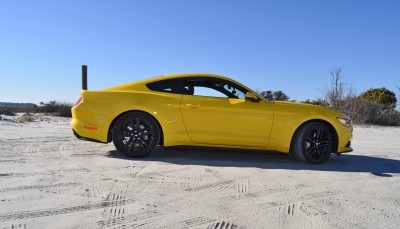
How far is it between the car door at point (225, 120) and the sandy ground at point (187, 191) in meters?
0.35

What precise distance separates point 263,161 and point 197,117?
128 centimetres

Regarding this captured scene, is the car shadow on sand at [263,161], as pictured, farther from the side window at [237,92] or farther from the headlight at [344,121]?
the side window at [237,92]

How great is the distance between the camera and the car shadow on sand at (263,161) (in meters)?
5.46

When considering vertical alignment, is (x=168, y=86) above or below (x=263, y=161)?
above

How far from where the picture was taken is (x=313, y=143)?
19.3ft

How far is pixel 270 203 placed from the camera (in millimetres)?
3555

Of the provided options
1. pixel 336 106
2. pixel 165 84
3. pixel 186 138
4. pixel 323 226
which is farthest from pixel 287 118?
pixel 336 106

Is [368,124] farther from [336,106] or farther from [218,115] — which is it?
[218,115]

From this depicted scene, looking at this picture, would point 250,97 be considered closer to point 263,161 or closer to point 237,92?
point 237,92

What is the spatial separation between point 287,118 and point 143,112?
2267 millimetres

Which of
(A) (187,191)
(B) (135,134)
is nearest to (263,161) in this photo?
(B) (135,134)

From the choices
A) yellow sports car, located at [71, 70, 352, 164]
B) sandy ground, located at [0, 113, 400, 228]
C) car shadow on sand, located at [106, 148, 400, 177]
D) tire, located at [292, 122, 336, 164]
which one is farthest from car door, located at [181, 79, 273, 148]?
tire, located at [292, 122, 336, 164]

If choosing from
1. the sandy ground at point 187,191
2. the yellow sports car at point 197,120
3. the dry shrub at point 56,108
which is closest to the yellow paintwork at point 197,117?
the yellow sports car at point 197,120

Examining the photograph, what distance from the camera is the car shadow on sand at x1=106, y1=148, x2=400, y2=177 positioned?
546 centimetres
